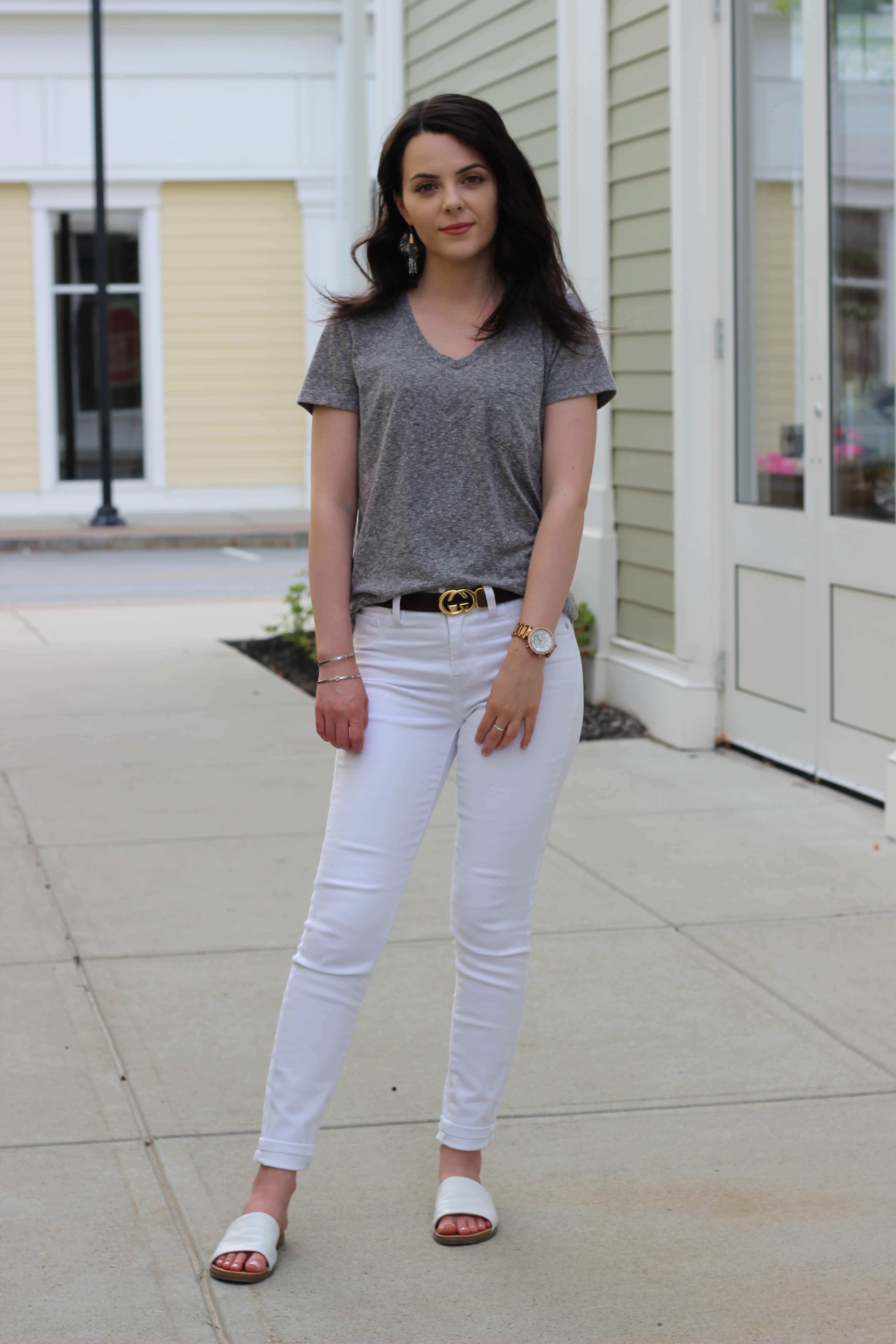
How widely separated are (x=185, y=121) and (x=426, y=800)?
17830 millimetres

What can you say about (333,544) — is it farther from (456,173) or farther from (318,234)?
(318,234)

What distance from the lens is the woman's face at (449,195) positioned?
278cm

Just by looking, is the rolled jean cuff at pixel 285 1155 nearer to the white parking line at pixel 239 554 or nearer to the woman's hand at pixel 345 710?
the woman's hand at pixel 345 710

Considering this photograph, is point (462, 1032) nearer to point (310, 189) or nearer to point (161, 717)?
point (161, 717)

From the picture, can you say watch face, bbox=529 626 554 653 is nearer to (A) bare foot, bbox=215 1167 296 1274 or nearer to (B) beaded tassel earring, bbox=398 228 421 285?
(B) beaded tassel earring, bbox=398 228 421 285

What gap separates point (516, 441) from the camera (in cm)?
278

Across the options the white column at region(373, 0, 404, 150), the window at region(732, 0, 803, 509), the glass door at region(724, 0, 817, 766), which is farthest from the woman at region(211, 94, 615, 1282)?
the white column at region(373, 0, 404, 150)

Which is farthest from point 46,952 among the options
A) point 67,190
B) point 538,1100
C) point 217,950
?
point 67,190

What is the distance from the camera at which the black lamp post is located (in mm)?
16812

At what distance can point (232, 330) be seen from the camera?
20.0 meters

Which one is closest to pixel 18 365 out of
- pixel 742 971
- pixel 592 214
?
pixel 592 214

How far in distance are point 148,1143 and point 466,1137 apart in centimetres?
71

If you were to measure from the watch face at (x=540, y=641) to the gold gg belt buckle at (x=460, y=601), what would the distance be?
0.33ft

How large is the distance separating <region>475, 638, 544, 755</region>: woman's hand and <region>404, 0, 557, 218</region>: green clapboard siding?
4.83m
